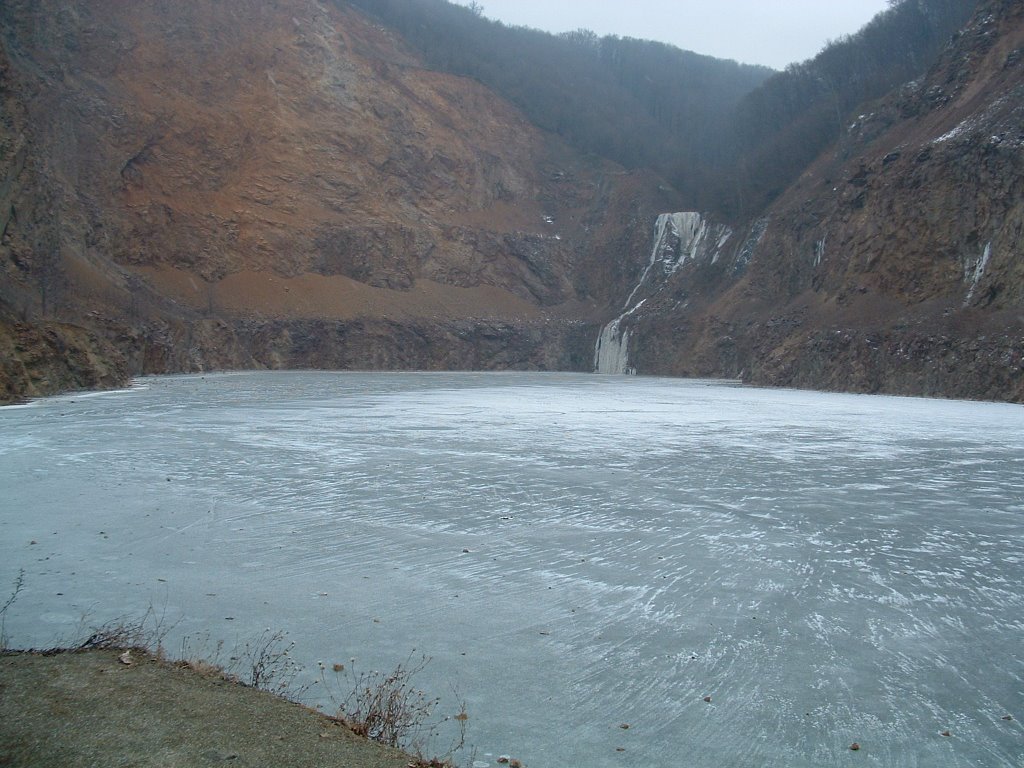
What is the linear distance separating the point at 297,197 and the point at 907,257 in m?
39.8

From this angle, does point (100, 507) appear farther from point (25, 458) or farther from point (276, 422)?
point (276, 422)

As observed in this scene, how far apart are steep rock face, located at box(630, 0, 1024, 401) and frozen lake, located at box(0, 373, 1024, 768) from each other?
1900 centimetres

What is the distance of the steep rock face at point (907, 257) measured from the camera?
30.4 meters

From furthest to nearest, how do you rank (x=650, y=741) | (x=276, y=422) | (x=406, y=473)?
(x=276, y=422)
(x=406, y=473)
(x=650, y=741)

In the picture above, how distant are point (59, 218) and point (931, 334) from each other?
123 ft

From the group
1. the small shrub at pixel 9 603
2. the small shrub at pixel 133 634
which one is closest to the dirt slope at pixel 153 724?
the small shrub at pixel 133 634

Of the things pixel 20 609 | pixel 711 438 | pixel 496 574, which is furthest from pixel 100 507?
pixel 711 438

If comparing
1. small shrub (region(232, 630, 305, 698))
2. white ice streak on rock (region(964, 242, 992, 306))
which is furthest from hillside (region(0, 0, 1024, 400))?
small shrub (region(232, 630, 305, 698))

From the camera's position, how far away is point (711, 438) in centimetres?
1514

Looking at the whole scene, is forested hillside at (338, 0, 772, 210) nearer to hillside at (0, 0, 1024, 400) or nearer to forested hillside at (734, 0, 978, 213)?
hillside at (0, 0, 1024, 400)

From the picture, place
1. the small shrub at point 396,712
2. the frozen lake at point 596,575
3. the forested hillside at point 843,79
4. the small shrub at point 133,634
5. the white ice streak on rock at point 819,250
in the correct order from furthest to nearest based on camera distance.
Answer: the forested hillside at point 843,79, the white ice streak on rock at point 819,250, the small shrub at point 133,634, the frozen lake at point 596,575, the small shrub at point 396,712

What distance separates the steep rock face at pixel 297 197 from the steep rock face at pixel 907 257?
17.8 meters

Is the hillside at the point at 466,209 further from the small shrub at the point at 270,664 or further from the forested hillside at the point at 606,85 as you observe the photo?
the small shrub at the point at 270,664

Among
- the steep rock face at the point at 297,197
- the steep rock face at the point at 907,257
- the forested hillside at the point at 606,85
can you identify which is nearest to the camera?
the steep rock face at the point at 907,257
